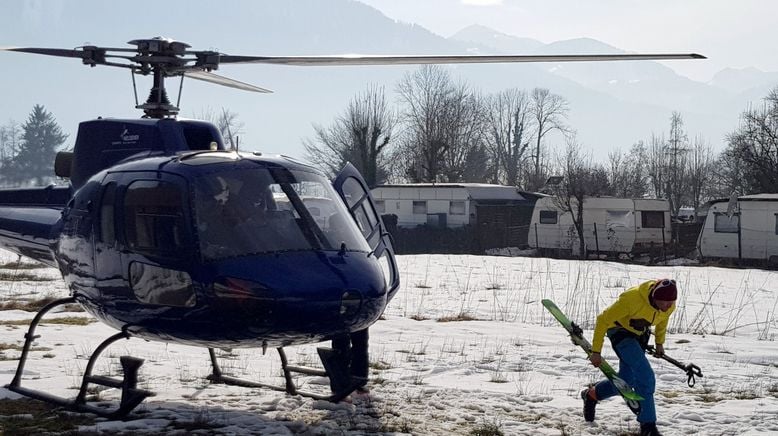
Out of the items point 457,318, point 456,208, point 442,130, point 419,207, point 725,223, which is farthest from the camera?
point 442,130

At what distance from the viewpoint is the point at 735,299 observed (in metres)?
15.5

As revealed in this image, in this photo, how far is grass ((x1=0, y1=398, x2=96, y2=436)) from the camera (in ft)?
19.6

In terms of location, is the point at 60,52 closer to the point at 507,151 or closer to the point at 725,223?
the point at 725,223

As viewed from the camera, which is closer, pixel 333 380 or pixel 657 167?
pixel 333 380

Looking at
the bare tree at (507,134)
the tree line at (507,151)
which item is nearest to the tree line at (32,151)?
the tree line at (507,151)

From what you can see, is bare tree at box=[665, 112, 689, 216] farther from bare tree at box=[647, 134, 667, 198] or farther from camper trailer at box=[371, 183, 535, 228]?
camper trailer at box=[371, 183, 535, 228]

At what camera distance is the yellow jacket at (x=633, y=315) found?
619 cm

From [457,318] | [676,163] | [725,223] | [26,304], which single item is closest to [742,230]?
[725,223]

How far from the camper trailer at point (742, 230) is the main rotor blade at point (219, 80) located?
22.3 metres

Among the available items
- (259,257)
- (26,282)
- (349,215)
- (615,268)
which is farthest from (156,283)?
(615,268)

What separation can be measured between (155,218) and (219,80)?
325 centimetres

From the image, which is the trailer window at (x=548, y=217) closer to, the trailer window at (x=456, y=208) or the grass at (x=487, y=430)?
the trailer window at (x=456, y=208)

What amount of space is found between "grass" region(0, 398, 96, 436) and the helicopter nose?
2.10 meters

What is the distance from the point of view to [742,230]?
27734 millimetres
